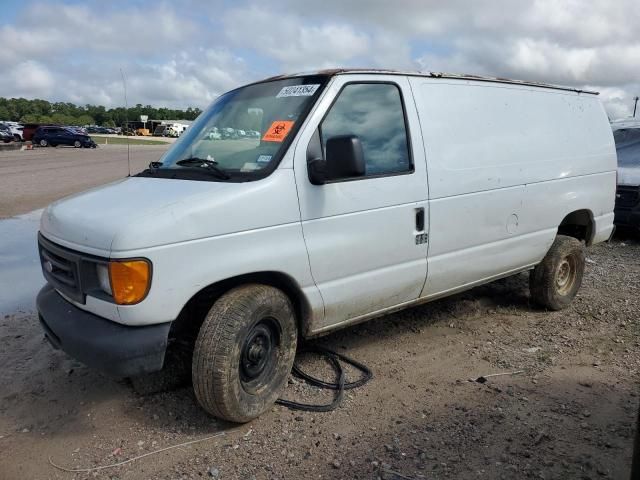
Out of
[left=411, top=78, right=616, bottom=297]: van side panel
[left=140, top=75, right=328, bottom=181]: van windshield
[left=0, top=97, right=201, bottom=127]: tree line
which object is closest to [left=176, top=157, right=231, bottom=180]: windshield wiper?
[left=140, top=75, right=328, bottom=181]: van windshield

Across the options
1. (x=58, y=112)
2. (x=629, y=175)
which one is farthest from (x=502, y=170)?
(x=58, y=112)

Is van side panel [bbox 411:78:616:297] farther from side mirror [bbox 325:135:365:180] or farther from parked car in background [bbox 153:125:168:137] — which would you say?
parked car in background [bbox 153:125:168:137]

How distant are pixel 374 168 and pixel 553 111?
2.34m

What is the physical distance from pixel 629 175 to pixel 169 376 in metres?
8.36

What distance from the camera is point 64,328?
308cm

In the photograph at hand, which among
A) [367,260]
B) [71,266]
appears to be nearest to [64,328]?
[71,266]

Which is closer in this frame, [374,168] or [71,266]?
[71,266]

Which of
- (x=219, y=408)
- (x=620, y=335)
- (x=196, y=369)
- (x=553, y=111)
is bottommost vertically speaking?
(x=620, y=335)

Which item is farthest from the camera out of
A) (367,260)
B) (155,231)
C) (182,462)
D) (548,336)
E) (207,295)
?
(548,336)

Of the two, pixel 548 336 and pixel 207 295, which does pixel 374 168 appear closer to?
pixel 207 295

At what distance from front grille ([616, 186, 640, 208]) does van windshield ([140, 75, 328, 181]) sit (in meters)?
7.17

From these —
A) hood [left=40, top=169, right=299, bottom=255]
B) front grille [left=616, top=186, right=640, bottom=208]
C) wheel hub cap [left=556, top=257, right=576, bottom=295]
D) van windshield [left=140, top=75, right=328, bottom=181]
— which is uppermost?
van windshield [left=140, top=75, right=328, bottom=181]

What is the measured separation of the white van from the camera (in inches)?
114

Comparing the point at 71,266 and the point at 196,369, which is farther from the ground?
the point at 71,266
